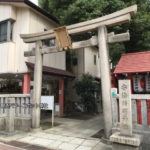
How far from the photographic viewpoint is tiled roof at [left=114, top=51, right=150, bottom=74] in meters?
8.61

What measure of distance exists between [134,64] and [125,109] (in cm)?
413

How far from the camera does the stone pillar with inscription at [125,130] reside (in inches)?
204

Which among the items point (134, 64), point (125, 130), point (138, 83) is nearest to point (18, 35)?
point (134, 64)

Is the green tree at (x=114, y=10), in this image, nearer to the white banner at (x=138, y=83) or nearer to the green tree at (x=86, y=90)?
the green tree at (x=86, y=90)

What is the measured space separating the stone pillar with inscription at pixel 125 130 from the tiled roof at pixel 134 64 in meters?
3.22

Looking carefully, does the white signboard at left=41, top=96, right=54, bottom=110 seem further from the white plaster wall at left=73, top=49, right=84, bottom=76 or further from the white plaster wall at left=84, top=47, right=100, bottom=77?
the white plaster wall at left=84, top=47, right=100, bottom=77

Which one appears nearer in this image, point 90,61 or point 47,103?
point 47,103

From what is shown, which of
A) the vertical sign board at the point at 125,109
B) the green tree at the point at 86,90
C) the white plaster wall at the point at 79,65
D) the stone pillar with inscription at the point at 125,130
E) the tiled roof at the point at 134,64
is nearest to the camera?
the stone pillar with inscription at the point at 125,130

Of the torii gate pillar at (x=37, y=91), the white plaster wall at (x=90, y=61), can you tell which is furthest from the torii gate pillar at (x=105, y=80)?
the white plaster wall at (x=90, y=61)

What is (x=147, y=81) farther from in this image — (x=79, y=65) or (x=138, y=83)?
(x=79, y=65)

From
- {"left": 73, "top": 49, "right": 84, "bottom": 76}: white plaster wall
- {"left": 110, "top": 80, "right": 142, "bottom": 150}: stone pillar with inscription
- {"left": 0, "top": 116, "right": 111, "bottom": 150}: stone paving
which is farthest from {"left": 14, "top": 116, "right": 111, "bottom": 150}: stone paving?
{"left": 73, "top": 49, "right": 84, "bottom": 76}: white plaster wall

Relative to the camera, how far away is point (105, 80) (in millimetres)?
7059

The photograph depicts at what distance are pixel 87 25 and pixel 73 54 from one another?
9549 millimetres

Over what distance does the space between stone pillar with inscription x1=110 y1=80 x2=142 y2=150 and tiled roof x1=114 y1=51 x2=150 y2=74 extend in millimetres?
3225
